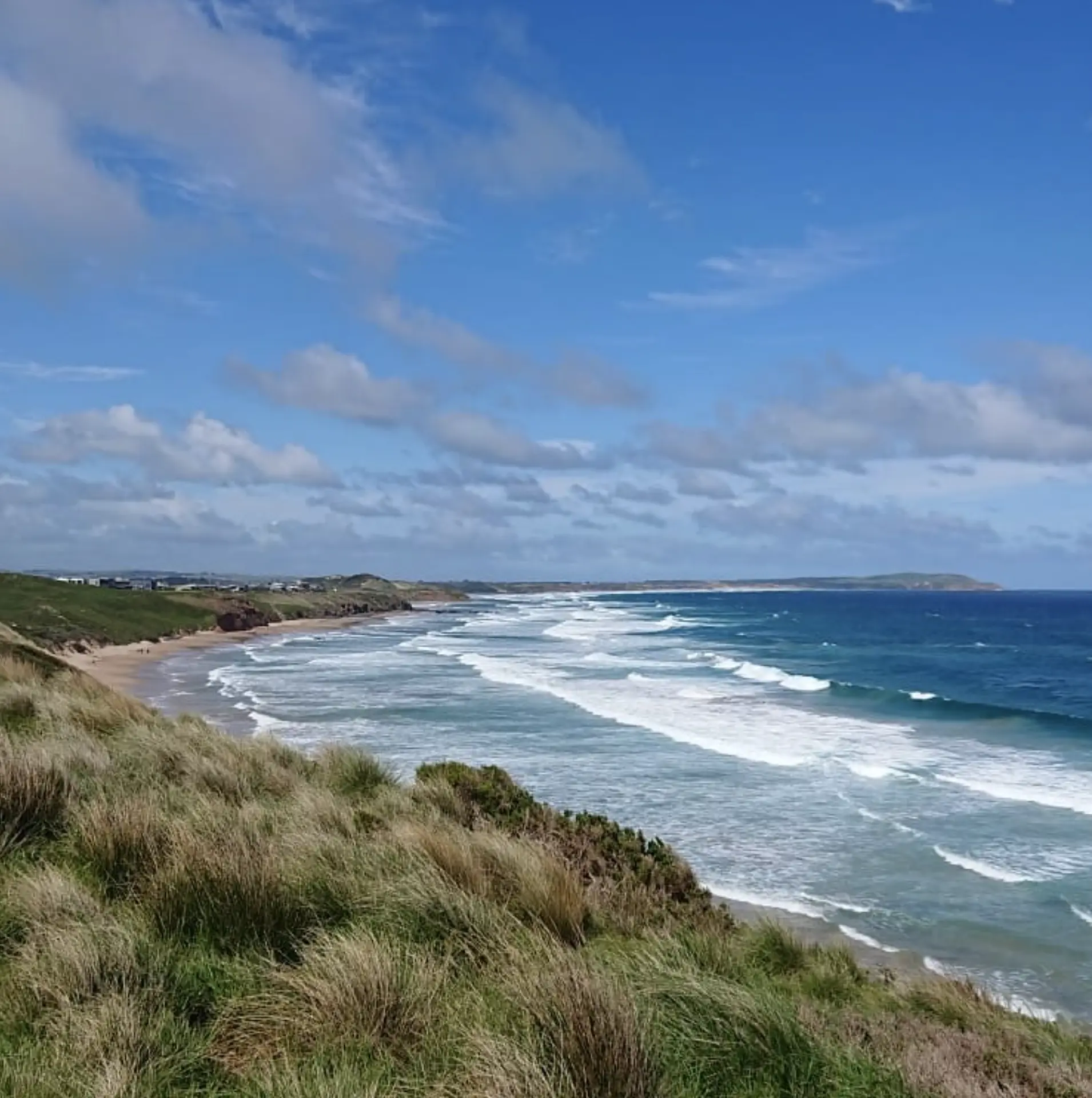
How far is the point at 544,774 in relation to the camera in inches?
910

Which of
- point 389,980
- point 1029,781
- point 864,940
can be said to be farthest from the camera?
point 1029,781

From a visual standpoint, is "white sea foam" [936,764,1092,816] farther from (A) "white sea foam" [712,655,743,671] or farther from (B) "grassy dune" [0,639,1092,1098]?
(A) "white sea foam" [712,655,743,671]

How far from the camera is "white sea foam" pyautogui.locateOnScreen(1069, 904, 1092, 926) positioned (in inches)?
559

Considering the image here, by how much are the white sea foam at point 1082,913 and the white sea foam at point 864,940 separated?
3429mm

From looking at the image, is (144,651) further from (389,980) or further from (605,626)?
(389,980)

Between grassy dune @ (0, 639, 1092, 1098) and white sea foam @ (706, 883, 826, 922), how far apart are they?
206 inches

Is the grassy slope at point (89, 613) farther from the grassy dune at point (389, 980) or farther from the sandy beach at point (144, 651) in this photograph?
the grassy dune at point (389, 980)

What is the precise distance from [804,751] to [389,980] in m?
25.2

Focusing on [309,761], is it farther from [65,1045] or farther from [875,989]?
[65,1045]

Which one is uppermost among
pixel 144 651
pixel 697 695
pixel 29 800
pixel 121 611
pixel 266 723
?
pixel 29 800

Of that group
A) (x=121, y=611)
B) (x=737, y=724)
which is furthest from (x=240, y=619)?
(x=737, y=724)

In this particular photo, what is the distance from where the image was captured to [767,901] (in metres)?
14.6

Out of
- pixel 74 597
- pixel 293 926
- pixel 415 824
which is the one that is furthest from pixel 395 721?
pixel 74 597

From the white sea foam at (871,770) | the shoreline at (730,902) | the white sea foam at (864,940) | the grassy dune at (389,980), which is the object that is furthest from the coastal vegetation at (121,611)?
the grassy dune at (389,980)
